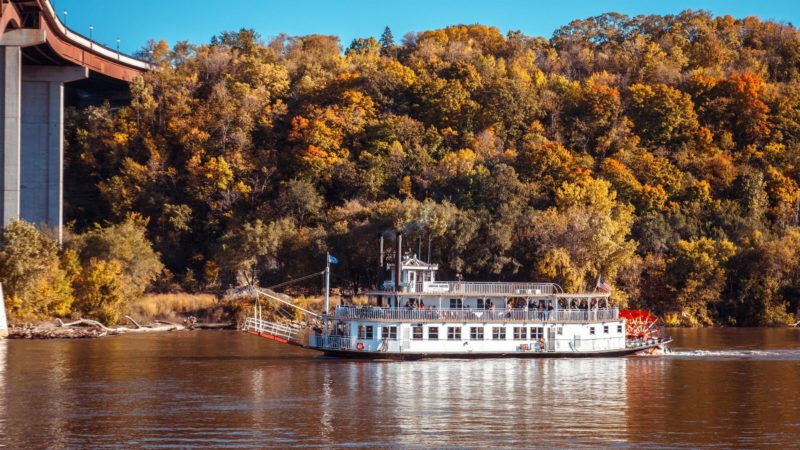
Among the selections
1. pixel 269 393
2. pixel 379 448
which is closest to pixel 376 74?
pixel 269 393

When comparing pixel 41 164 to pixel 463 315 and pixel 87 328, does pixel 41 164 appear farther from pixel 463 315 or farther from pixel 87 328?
pixel 463 315

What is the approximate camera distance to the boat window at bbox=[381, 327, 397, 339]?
67.8 metres

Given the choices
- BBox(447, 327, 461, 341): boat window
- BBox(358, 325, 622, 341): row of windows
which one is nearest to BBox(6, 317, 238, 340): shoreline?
BBox(358, 325, 622, 341): row of windows

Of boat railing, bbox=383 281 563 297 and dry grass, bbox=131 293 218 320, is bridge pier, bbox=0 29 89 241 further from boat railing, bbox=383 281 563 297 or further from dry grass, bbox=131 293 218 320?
boat railing, bbox=383 281 563 297

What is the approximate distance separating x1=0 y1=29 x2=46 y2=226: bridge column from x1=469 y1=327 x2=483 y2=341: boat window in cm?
4260

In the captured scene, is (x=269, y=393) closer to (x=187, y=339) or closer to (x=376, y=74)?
(x=187, y=339)

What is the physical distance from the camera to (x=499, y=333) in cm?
6906

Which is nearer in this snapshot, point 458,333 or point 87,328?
point 458,333

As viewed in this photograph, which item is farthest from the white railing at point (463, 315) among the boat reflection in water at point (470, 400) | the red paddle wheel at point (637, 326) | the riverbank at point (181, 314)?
the riverbank at point (181, 314)

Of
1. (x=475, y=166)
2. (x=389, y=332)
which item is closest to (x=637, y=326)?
(x=389, y=332)

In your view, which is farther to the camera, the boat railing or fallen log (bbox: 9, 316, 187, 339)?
fallen log (bbox: 9, 316, 187, 339)

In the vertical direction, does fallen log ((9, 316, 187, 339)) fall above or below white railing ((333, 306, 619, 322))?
below

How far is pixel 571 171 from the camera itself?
114438mm

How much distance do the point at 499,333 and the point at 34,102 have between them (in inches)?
2131
